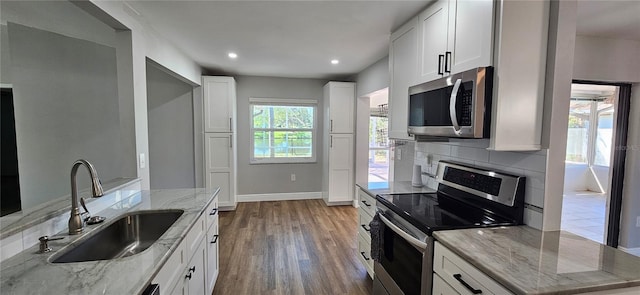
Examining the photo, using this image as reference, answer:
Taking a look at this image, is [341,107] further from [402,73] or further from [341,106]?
[402,73]

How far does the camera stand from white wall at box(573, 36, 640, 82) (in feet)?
9.23

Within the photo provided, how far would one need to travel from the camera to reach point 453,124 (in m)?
1.56

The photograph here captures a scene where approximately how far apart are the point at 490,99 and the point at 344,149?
3406 millimetres

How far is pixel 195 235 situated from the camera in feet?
5.68

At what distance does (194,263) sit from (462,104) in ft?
6.01

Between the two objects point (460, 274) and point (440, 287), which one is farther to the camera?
point (440, 287)

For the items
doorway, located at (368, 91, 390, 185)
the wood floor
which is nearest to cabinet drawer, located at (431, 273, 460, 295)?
the wood floor

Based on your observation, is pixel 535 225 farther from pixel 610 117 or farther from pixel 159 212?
pixel 610 117

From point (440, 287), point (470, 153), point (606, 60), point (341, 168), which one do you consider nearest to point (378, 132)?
point (341, 168)

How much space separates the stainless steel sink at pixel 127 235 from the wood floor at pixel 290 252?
936 millimetres

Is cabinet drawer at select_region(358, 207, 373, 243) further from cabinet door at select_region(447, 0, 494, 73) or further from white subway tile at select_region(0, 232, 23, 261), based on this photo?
white subway tile at select_region(0, 232, 23, 261)

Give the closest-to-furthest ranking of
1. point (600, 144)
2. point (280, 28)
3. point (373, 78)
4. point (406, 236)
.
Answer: point (406, 236)
point (280, 28)
point (600, 144)
point (373, 78)

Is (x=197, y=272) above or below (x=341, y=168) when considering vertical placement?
below

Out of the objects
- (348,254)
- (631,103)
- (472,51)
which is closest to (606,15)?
(631,103)
